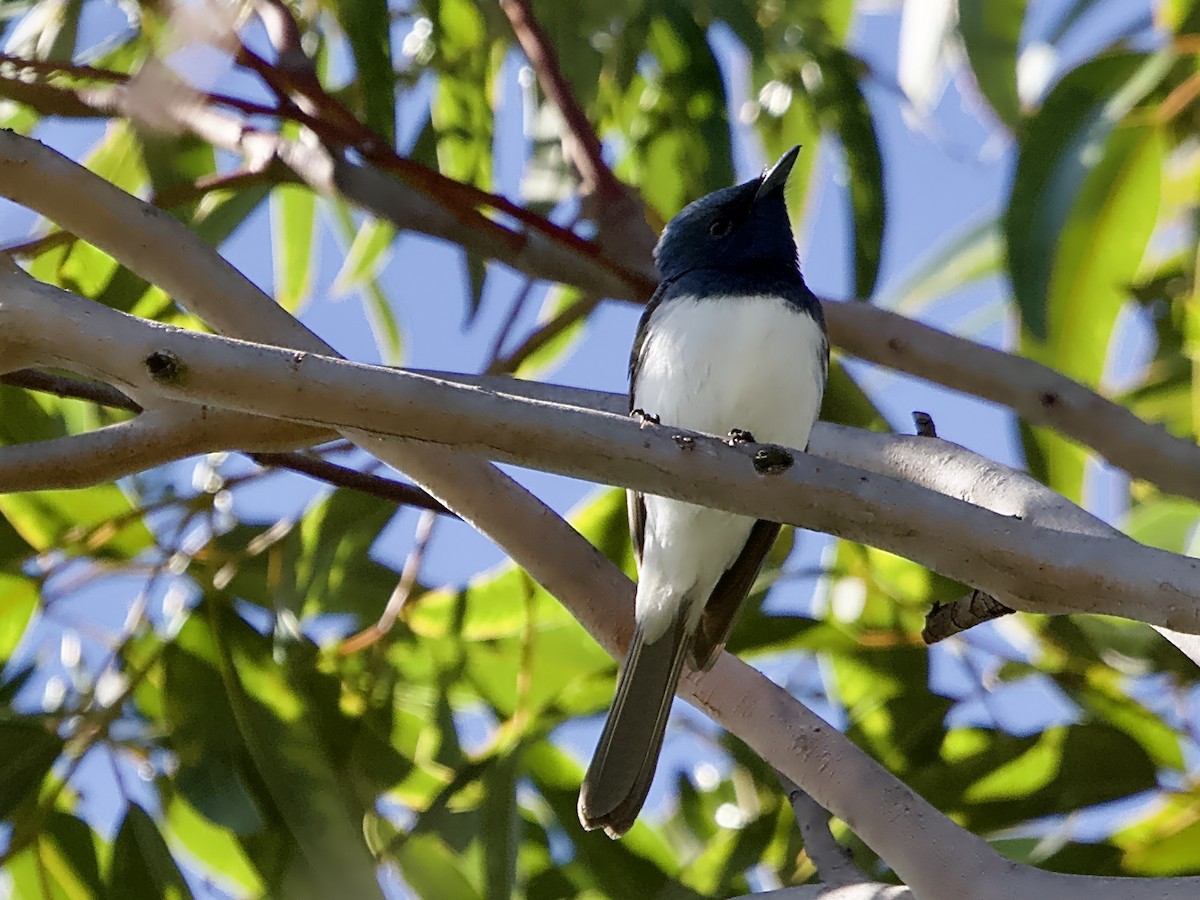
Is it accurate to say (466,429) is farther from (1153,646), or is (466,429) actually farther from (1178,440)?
(1153,646)

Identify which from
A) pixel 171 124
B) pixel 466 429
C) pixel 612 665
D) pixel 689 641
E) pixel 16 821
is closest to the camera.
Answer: pixel 466 429

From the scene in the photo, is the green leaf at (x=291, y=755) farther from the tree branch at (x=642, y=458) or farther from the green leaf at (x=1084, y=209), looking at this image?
the green leaf at (x=1084, y=209)

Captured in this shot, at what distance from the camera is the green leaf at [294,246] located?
2.78 m

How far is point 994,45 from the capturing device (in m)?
1.96

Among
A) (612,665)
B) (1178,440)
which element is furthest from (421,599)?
(1178,440)

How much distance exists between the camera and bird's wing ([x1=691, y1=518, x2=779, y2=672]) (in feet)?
5.62

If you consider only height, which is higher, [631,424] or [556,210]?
[556,210]

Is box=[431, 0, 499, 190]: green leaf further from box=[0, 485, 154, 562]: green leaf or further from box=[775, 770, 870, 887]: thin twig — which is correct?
box=[775, 770, 870, 887]: thin twig

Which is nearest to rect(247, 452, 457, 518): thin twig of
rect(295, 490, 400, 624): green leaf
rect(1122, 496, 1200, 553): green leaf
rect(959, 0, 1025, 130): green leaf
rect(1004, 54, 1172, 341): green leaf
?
rect(295, 490, 400, 624): green leaf

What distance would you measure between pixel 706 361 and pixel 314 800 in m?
0.72

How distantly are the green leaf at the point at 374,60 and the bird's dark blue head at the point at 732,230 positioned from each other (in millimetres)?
424

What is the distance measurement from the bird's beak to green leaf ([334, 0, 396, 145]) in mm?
531

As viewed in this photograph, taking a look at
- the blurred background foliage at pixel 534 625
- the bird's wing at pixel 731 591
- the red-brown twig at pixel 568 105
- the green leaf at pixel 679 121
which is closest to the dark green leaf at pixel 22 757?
the blurred background foliage at pixel 534 625

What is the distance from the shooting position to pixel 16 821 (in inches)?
78.2
